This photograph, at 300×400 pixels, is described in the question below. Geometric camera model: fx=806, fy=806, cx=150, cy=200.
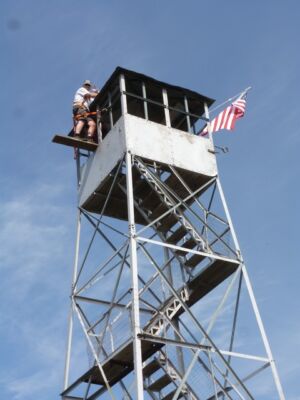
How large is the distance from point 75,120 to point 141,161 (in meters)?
3.81

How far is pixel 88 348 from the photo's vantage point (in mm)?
20609

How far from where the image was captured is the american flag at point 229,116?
25500 millimetres

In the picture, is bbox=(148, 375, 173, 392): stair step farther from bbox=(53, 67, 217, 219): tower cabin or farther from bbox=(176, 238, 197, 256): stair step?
bbox=(53, 67, 217, 219): tower cabin

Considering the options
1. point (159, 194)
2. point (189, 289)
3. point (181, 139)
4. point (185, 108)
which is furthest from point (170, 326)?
point (185, 108)

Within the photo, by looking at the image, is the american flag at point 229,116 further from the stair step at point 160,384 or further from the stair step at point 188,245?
the stair step at point 160,384

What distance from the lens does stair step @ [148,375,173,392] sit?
21.3 metres

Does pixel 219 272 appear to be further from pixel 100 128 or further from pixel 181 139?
pixel 100 128

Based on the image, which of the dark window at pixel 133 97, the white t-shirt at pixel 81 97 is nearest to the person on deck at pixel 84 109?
the white t-shirt at pixel 81 97

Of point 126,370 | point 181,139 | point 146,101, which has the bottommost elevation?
point 126,370

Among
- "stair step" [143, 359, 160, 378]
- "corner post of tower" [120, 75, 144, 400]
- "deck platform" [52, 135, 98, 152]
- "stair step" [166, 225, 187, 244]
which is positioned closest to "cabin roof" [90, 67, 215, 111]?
"deck platform" [52, 135, 98, 152]

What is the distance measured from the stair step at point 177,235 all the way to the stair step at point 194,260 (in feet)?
3.08

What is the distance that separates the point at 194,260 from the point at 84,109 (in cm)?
663

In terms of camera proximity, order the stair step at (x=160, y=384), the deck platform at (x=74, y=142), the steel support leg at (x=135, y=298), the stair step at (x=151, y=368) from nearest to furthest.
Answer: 1. the steel support leg at (x=135, y=298)
2. the stair step at (x=160, y=384)
3. the stair step at (x=151, y=368)
4. the deck platform at (x=74, y=142)

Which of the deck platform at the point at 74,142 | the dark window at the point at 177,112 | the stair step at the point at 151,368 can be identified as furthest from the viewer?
the dark window at the point at 177,112
